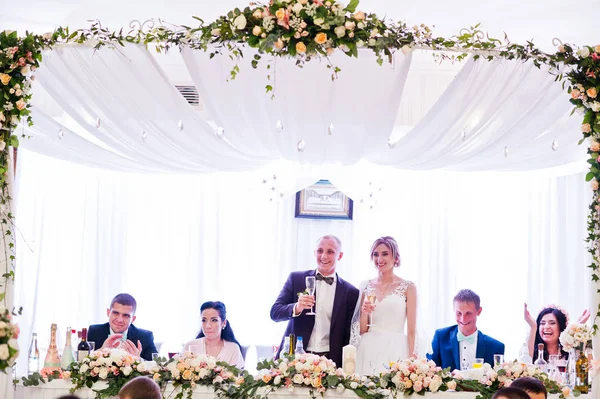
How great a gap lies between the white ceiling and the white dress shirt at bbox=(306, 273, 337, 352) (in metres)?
1.91

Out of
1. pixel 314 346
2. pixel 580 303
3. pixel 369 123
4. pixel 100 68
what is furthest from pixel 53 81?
pixel 580 303

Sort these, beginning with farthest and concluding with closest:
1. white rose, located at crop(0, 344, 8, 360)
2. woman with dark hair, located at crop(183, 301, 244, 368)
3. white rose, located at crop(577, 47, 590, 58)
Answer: woman with dark hair, located at crop(183, 301, 244, 368) → white rose, located at crop(577, 47, 590, 58) → white rose, located at crop(0, 344, 8, 360)

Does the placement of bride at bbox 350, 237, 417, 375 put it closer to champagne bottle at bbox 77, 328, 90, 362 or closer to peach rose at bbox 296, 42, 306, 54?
champagne bottle at bbox 77, 328, 90, 362

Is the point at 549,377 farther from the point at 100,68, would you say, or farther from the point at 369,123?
the point at 100,68

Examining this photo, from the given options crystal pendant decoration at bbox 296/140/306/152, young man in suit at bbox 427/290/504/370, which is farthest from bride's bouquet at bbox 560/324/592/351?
crystal pendant decoration at bbox 296/140/306/152

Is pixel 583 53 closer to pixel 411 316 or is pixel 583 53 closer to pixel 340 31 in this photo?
pixel 340 31

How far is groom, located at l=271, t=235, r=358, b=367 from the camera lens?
533cm

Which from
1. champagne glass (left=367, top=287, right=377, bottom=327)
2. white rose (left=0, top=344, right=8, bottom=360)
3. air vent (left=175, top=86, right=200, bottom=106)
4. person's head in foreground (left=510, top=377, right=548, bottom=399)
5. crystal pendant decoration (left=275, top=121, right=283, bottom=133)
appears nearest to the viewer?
white rose (left=0, top=344, right=8, bottom=360)

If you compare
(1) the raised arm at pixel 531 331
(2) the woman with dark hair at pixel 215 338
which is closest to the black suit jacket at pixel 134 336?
(2) the woman with dark hair at pixel 215 338

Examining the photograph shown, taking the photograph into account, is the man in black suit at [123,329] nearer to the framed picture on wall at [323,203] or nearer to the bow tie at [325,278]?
the bow tie at [325,278]

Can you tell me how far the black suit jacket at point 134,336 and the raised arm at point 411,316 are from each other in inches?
66.2

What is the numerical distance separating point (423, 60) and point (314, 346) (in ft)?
8.72

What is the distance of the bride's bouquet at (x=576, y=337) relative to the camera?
4.45m

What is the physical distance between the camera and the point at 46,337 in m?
7.14
